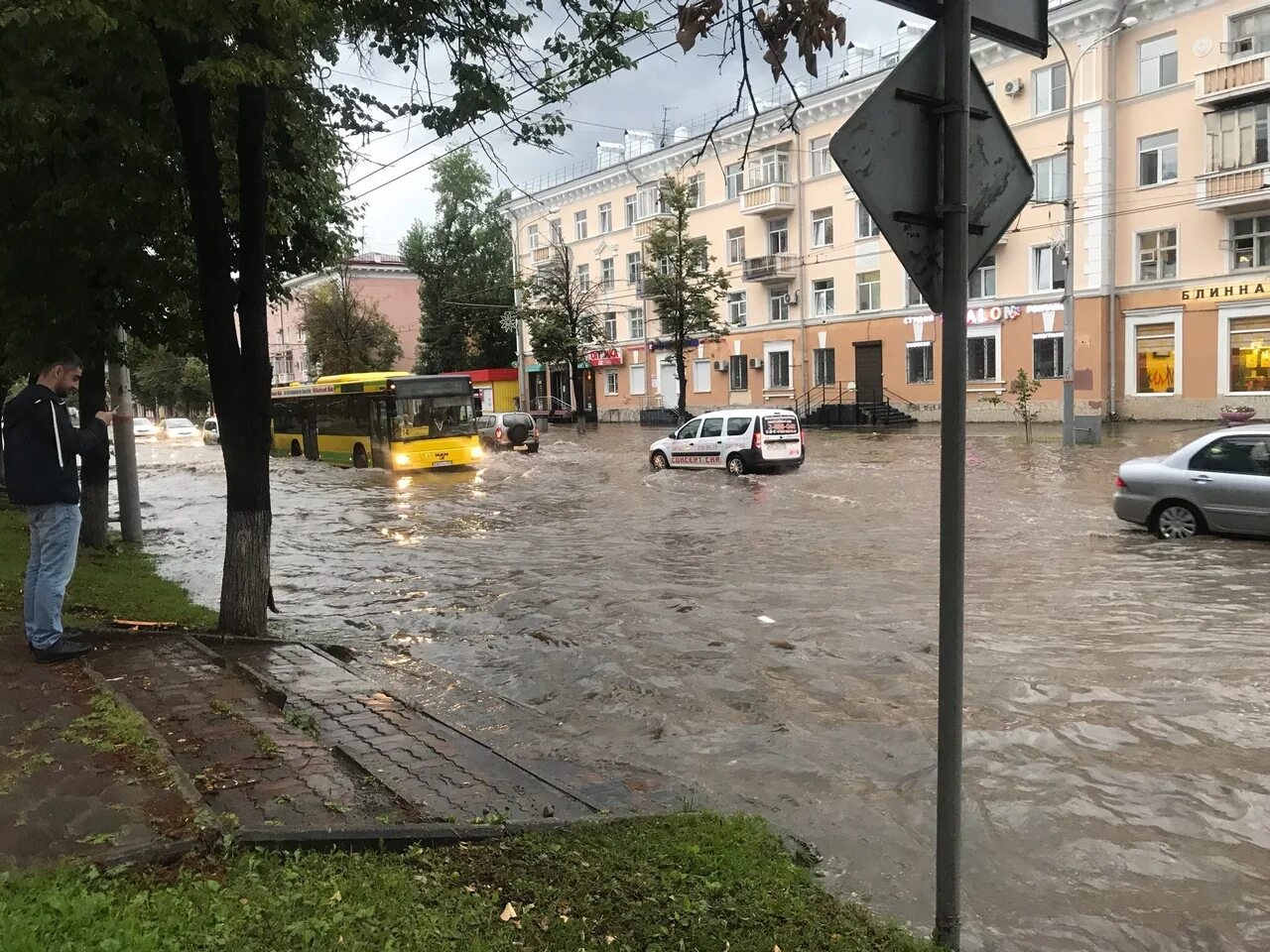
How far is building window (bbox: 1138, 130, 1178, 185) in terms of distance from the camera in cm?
3362

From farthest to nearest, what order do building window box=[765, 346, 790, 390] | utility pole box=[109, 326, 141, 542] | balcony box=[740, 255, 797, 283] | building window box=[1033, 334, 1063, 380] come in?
building window box=[765, 346, 790, 390]
balcony box=[740, 255, 797, 283]
building window box=[1033, 334, 1063, 380]
utility pole box=[109, 326, 141, 542]

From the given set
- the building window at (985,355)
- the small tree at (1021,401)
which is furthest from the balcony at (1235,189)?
the building window at (985,355)

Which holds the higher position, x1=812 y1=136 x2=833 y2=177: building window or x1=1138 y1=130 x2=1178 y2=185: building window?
x1=812 y1=136 x2=833 y2=177: building window

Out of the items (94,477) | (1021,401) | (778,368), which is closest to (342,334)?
(778,368)

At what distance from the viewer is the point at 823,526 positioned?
15547 mm

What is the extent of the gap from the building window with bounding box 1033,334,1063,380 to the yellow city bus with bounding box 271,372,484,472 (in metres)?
21.6

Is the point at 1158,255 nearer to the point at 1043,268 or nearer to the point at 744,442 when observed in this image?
the point at 1043,268

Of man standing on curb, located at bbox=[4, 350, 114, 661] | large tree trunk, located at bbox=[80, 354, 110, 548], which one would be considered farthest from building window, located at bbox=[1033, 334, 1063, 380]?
man standing on curb, located at bbox=[4, 350, 114, 661]

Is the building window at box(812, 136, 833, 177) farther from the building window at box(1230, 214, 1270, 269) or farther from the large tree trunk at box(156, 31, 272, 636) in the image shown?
the large tree trunk at box(156, 31, 272, 636)

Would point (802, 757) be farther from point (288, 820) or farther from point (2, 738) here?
point (2, 738)

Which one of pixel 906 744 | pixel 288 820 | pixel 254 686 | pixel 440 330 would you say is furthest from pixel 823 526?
pixel 440 330

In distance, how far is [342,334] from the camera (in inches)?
2468

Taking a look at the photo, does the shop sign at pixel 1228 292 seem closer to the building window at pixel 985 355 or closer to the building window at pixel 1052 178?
the building window at pixel 1052 178

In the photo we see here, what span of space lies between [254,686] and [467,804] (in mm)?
2312
